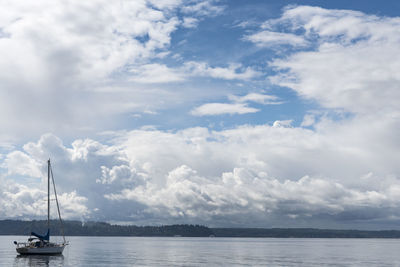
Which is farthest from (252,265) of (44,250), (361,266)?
(44,250)

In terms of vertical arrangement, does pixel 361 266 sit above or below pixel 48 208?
below

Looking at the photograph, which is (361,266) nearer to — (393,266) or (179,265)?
(393,266)

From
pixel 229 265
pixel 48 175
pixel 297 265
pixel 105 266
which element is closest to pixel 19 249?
pixel 48 175

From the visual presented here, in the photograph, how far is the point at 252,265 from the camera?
130250mm

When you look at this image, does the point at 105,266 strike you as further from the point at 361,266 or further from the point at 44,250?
the point at 361,266

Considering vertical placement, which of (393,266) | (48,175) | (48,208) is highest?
(48,175)

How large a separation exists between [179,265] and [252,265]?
21.1 meters

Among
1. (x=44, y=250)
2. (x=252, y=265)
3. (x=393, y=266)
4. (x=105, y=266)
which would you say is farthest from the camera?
(x=44, y=250)

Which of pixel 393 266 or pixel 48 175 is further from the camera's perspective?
pixel 48 175

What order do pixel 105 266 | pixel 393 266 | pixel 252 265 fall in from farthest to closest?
pixel 393 266 → pixel 252 265 → pixel 105 266

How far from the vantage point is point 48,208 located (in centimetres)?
15188

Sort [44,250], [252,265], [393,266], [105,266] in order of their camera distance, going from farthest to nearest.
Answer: [44,250], [393,266], [252,265], [105,266]

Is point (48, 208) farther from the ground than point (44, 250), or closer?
farther from the ground

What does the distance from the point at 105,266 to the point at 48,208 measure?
40.7 metres
